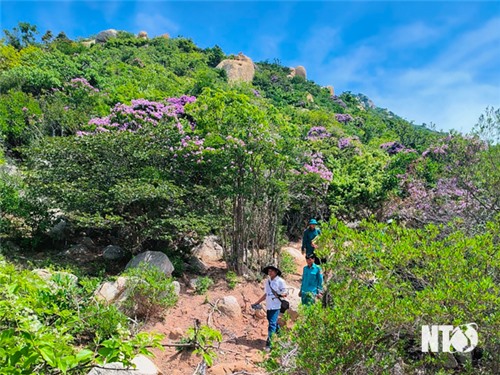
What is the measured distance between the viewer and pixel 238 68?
34.4 metres

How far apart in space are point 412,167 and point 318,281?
36.7ft

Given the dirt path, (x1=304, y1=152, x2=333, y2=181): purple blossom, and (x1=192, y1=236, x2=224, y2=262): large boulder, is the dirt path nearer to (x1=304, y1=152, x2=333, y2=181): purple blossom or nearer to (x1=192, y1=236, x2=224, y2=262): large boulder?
(x1=192, y1=236, x2=224, y2=262): large boulder

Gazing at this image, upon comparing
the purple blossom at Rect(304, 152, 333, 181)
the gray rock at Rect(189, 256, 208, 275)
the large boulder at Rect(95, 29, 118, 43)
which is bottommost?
the gray rock at Rect(189, 256, 208, 275)

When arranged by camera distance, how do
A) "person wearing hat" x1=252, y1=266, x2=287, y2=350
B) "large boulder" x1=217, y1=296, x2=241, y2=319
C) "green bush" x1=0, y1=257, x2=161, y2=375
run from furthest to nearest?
"large boulder" x1=217, y1=296, x2=241, y2=319 < "person wearing hat" x1=252, y1=266, x2=287, y2=350 < "green bush" x1=0, y1=257, x2=161, y2=375

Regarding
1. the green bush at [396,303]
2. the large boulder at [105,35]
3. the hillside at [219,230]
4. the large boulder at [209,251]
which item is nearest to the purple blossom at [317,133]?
the hillside at [219,230]

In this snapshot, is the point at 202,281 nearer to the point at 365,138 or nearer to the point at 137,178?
the point at 137,178

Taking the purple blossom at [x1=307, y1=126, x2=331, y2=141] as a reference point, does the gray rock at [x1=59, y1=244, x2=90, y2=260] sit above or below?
below

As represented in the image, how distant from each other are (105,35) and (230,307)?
41.9m

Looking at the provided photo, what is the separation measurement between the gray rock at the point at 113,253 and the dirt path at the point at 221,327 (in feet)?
5.99

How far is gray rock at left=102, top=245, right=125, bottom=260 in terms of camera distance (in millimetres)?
8305

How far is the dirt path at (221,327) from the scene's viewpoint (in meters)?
4.88

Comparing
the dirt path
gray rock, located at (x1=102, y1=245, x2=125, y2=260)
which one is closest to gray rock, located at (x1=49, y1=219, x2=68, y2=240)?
gray rock, located at (x1=102, y1=245, x2=125, y2=260)

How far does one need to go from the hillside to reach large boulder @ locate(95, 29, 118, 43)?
77.7 feet

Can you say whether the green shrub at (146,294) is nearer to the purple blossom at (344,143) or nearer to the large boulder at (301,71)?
the purple blossom at (344,143)
